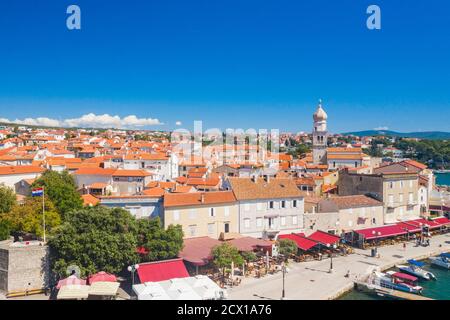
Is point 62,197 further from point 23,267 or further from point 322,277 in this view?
point 322,277

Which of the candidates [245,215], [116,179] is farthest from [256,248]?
[116,179]

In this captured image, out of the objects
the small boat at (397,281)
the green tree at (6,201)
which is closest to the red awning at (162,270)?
the small boat at (397,281)

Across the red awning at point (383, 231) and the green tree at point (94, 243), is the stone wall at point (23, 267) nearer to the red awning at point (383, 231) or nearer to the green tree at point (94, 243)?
the green tree at point (94, 243)
